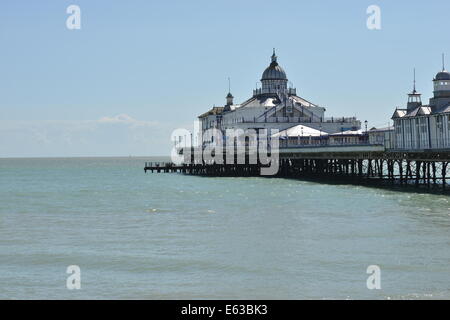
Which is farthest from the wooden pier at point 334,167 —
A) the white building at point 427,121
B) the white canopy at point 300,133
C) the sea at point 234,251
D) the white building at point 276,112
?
the white building at point 276,112

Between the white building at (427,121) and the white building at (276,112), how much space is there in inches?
1700

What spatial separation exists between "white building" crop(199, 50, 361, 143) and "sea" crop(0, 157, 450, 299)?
2870 inches

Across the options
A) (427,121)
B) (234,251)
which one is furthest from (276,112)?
(234,251)

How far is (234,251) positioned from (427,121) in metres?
39.3

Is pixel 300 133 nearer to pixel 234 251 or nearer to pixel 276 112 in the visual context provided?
pixel 276 112

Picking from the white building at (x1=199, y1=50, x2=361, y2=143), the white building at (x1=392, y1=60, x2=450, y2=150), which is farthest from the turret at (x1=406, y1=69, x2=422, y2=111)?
the white building at (x1=199, y1=50, x2=361, y2=143)

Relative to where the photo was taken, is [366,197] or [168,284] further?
[366,197]

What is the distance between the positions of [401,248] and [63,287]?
1142 centimetres

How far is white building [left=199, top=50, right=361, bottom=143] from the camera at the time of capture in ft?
392

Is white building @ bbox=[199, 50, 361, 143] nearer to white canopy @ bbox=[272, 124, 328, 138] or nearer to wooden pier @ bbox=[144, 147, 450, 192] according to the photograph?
white canopy @ bbox=[272, 124, 328, 138]

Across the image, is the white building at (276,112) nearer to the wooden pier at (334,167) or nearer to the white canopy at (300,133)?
the white canopy at (300,133)

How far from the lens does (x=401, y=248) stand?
26.2 metres
